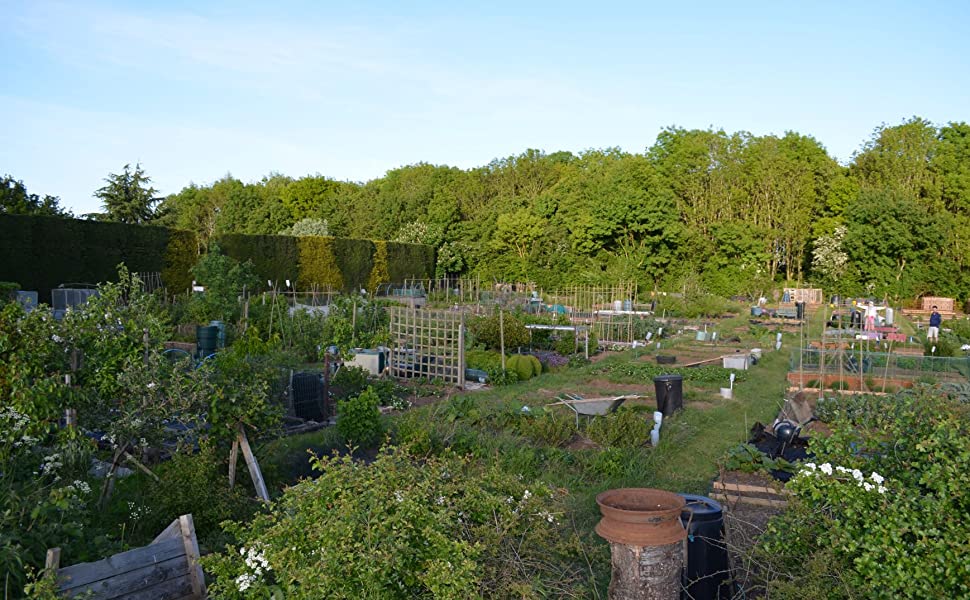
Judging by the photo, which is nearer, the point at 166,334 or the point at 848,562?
the point at 848,562

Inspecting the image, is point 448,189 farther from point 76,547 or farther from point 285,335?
point 76,547

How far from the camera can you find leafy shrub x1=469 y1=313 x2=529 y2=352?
43.3 ft

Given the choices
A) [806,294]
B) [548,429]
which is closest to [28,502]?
[548,429]

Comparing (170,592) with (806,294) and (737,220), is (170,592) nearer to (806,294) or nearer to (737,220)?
(806,294)

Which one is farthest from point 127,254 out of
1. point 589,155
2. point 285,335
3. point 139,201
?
point 589,155

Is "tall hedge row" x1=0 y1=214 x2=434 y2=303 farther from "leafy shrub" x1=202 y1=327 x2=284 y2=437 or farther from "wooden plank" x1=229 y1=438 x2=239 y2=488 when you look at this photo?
"wooden plank" x1=229 y1=438 x2=239 y2=488

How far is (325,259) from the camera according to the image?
28.0m

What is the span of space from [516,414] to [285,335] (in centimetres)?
706

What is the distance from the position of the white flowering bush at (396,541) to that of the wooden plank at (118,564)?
13.9 inches

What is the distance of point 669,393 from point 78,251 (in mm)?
16614

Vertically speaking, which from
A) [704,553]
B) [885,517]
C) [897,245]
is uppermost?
[897,245]

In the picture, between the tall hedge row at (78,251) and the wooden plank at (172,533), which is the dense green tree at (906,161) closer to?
the tall hedge row at (78,251)

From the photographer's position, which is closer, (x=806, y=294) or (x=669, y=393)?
(x=669, y=393)

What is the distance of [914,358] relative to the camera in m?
11.8
